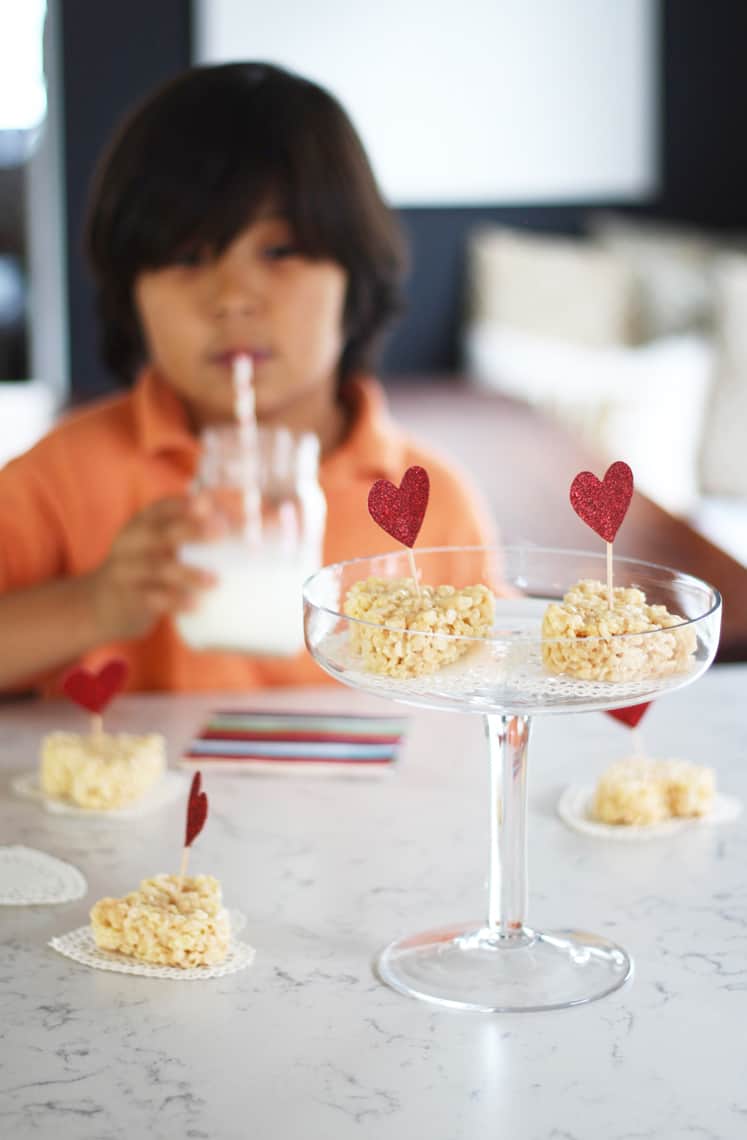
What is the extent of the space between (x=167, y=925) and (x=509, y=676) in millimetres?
245

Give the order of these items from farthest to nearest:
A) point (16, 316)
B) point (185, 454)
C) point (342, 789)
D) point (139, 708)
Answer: point (16, 316), point (185, 454), point (139, 708), point (342, 789)

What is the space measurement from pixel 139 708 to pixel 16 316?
376cm

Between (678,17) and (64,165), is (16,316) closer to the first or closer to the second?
Answer: (64,165)

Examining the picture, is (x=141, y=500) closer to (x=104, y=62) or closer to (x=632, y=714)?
(x=632, y=714)

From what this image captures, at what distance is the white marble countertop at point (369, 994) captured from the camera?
68cm

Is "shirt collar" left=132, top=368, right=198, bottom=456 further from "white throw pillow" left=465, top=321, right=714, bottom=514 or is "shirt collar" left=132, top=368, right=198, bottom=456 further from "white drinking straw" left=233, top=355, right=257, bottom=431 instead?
"white throw pillow" left=465, top=321, right=714, bottom=514

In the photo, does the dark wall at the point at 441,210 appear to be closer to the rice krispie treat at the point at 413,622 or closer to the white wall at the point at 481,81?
the white wall at the point at 481,81

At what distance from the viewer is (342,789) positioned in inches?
43.4

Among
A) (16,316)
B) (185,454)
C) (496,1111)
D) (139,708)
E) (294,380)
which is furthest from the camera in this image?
(16,316)

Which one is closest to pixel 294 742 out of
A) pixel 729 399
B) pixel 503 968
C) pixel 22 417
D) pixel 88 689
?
pixel 88 689

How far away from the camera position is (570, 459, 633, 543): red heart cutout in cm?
78

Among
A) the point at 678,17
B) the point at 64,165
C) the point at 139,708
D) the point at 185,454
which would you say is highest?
the point at 678,17

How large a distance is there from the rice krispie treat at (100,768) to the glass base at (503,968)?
0.27 meters

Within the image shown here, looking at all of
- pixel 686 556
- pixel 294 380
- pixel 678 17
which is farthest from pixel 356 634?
pixel 678 17
